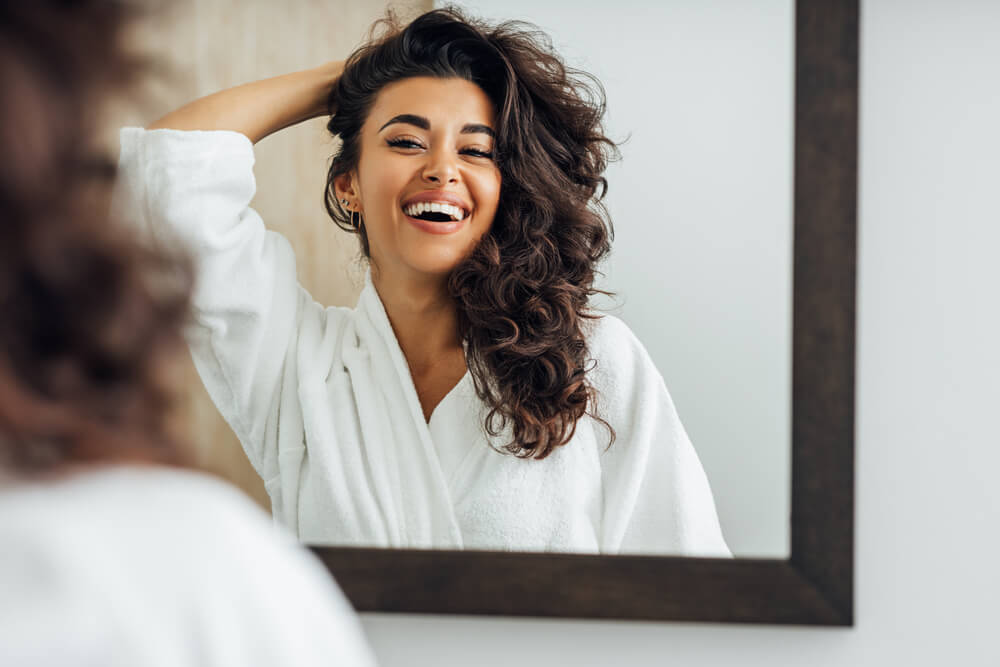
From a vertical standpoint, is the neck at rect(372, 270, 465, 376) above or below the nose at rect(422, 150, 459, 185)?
below

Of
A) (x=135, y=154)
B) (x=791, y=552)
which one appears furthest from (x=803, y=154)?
(x=135, y=154)

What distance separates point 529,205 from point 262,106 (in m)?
0.31

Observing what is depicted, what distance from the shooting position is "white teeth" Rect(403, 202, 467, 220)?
86 cm

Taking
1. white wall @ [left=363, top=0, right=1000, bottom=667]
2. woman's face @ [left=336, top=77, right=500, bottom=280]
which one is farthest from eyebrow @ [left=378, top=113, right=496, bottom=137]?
white wall @ [left=363, top=0, right=1000, bottom=667]

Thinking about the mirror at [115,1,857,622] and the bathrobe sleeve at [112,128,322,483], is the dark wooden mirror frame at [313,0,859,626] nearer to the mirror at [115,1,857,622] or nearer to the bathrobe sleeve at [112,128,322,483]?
the mirror at [115,1,857,622]

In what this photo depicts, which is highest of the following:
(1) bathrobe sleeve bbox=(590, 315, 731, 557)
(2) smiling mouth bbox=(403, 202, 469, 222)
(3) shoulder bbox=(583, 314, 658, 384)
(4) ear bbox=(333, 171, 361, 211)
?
(4) ear bbox=(333, 171, 361, 211)

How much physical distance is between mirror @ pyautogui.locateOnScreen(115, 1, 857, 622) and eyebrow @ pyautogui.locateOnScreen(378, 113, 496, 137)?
0.38 feet

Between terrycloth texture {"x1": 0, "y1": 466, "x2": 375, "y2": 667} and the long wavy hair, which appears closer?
terrycloth texture {"x1": 0, "y1": 466, "x2": 375, "y2": 667}

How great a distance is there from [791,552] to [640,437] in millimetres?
192

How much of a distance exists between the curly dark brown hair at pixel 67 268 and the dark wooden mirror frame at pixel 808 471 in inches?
22.2

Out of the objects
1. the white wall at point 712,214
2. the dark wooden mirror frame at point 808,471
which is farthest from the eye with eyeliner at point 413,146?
the dark wooden mirror frame at point 808,471

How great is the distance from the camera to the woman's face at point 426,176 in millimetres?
858

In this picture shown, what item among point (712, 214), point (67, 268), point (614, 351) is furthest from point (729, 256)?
point (67, 268)

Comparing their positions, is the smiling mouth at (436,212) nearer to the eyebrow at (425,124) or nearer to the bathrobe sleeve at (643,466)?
the eyebrow at (425,124)
